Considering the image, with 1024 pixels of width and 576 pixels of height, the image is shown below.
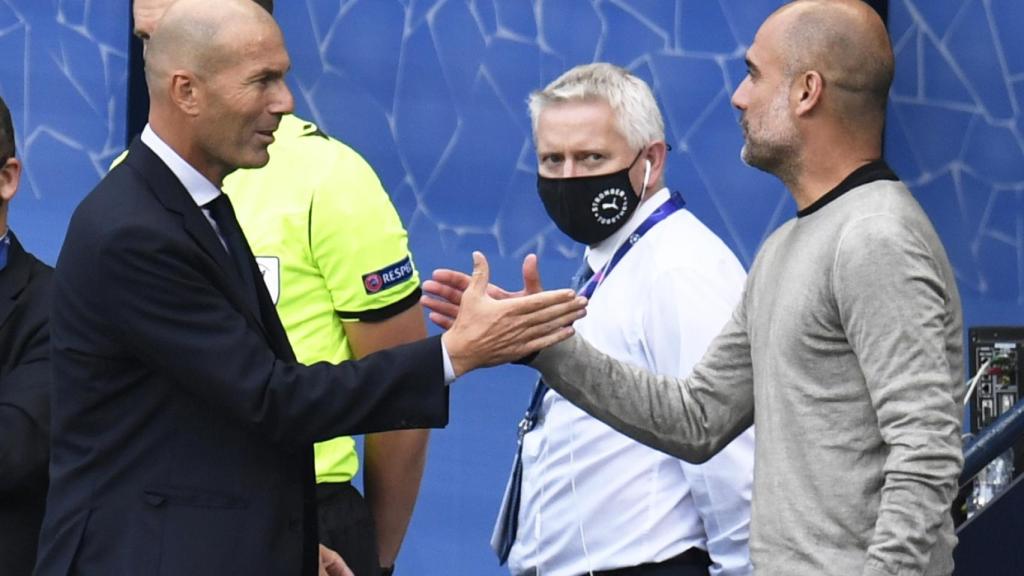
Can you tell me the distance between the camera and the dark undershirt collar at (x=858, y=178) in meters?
2.87

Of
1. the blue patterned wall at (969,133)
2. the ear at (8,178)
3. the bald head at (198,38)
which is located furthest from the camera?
the blue patterned wall at (969,133)

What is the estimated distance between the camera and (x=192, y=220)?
2.98m

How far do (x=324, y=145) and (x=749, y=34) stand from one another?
226cm

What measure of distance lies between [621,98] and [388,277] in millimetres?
575

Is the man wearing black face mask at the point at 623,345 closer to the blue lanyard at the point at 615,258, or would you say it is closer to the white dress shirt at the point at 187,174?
the blue lanyard at the point at 615,258

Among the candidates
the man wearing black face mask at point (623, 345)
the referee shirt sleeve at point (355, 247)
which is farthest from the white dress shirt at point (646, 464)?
the referee shirt sleeve at point (355, 247)

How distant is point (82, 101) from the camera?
587 centimetres

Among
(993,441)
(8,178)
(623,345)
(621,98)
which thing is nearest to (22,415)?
(8,178)

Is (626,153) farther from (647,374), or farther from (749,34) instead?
(749,34)

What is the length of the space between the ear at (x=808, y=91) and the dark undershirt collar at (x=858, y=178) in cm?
12

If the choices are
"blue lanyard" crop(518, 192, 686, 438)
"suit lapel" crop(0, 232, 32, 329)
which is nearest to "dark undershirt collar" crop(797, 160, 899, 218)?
"blue lanyard" crop(518, 192, 686, 438)

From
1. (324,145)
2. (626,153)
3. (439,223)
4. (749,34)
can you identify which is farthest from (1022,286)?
(324,145)

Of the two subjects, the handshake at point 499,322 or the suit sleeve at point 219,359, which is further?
the handshake at point 499,322

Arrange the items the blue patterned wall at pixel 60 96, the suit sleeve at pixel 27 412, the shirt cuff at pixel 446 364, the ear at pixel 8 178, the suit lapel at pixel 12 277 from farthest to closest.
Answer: the blue patterned wall at pixel 60 96 < the ear at pixel 8 178 < the suit lapel at pixel 12 277 < the suit sleeve at pixel 27 412 < the shirt cuff at pixel 446 364
